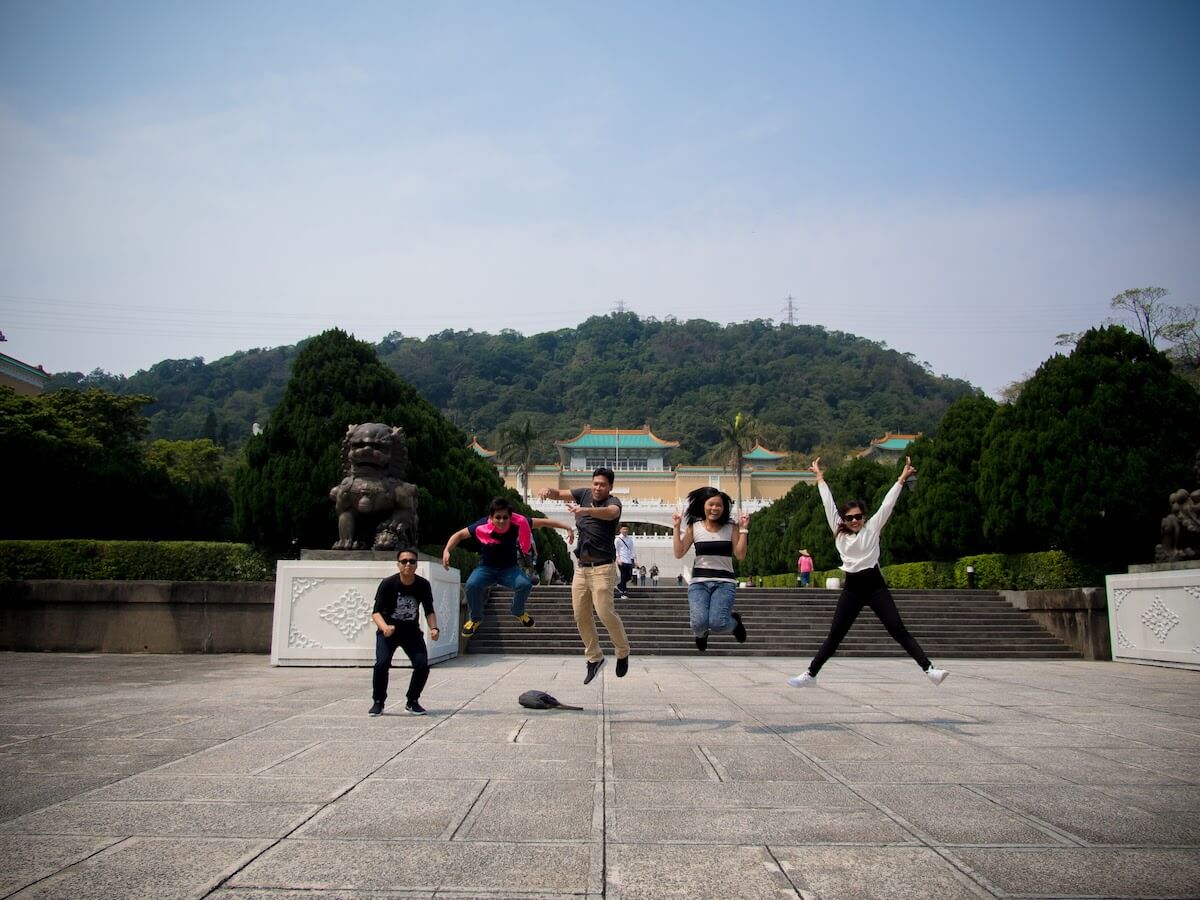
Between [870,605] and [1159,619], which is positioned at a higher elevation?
[870,605]

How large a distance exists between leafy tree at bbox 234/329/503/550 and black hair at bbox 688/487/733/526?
1065 centimetres

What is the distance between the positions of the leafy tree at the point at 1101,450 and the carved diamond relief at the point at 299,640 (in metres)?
12.7

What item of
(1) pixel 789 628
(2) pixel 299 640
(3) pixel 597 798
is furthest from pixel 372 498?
(1) pixel 789 628

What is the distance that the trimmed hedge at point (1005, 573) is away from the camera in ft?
54.5

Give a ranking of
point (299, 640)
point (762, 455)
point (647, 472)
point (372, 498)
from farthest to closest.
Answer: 1. point (762, 455)
2. point (647, 472)
3. point (372, 498)
4. point (299, 640)

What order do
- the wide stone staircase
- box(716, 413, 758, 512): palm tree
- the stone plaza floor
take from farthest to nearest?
box(716, 413, 758, 512): palm tree
the wide stone staircase
the stone plaza floor

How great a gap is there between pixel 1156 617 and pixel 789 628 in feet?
Result: 21.4

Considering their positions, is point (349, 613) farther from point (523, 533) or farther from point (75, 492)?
point (75, 492)

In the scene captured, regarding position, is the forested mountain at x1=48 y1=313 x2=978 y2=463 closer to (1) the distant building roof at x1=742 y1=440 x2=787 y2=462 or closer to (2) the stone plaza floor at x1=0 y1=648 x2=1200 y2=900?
(1) the distant building roof at x1=742 y1=440 x2=787 y2=462

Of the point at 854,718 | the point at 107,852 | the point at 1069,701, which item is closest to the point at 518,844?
the point at 107,852

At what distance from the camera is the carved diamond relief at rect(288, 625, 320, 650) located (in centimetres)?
1157

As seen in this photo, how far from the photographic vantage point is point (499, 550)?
700cm

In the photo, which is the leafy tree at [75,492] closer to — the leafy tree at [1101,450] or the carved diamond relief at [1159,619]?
the leafy tree at [1101,450]

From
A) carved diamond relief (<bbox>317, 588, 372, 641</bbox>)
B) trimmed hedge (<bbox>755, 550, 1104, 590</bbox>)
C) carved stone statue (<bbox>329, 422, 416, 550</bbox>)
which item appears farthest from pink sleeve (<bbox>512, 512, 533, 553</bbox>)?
trimmed hedge (<bbox>755, 550, 1104, 590</bbox>)
